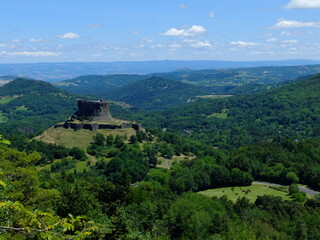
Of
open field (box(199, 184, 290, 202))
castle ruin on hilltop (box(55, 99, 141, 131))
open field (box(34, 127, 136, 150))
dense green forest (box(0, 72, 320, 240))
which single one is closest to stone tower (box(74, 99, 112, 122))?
castle ruin on hilltop (box(55, 99, 141, 131))

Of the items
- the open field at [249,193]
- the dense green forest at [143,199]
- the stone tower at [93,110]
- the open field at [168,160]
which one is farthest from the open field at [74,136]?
the open field at [249,193]

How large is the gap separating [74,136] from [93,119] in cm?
833

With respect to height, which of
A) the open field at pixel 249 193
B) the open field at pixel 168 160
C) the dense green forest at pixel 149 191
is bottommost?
the open field at pixel 168 160

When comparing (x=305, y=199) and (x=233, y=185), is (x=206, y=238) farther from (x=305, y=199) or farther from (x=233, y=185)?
(x=233, y=185)

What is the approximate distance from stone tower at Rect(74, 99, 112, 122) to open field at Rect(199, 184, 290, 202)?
4780 cm

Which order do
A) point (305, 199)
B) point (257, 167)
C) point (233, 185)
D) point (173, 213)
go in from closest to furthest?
1. point (173, 213)
2. point (305, 199)
3. point (233, 185)
4. point (257, 167)

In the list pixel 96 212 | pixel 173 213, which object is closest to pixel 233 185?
pixel 173 213

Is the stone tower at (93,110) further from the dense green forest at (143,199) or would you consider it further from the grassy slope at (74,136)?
the dense green forest at (143,199)

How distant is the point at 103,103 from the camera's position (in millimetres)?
113125

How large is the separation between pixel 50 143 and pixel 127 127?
2377 centimetres

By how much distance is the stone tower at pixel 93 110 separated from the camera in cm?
11350

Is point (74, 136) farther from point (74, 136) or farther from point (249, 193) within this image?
point (249, 193)

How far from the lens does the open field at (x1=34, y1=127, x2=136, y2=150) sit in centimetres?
10681

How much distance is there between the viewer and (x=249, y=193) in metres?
73.6
